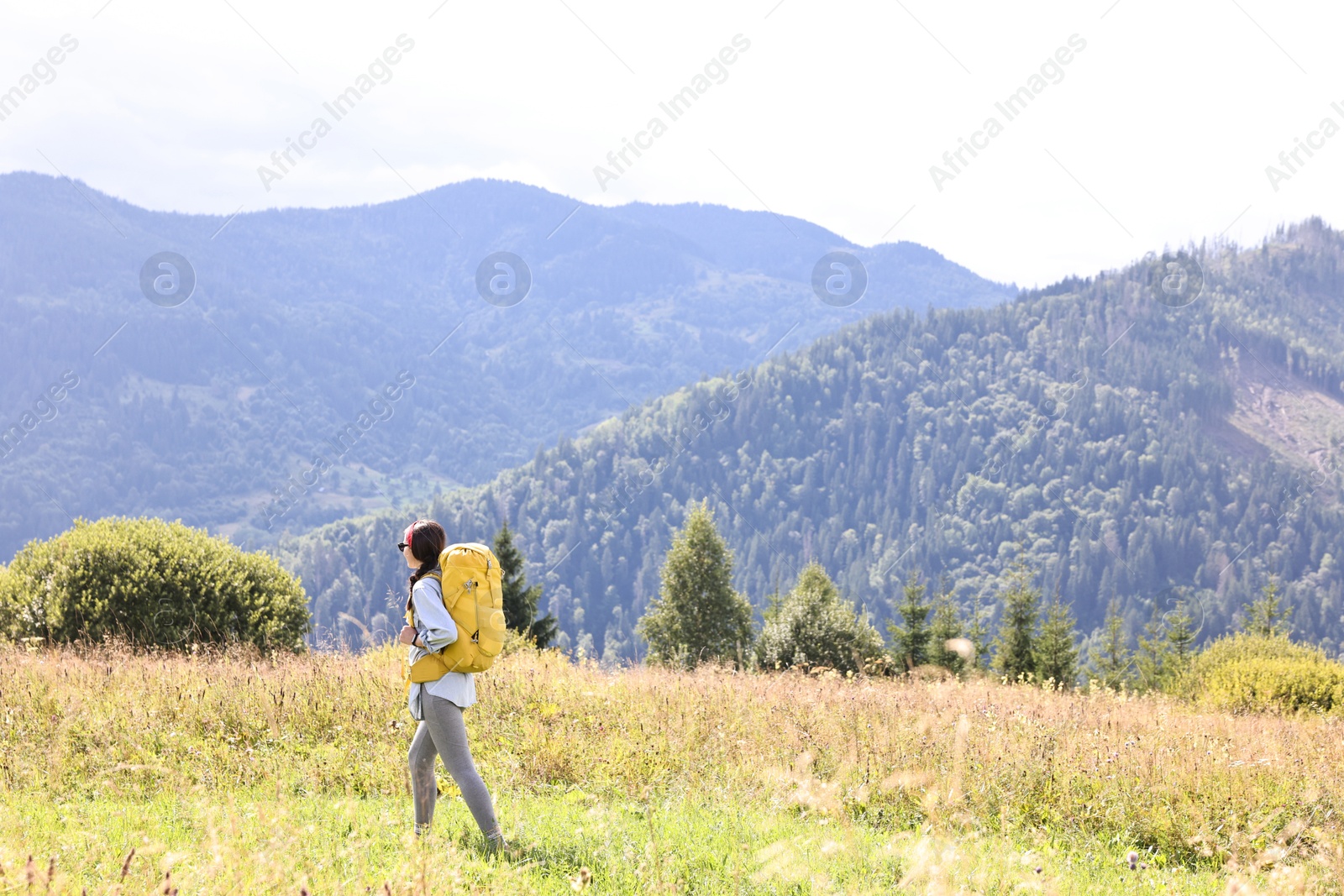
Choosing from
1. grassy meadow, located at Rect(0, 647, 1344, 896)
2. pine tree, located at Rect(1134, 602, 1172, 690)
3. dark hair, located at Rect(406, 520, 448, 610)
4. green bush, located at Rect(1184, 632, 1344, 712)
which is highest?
dark hair, located at Rect(406, 520, 448, 610)

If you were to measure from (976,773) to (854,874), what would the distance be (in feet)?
6.45

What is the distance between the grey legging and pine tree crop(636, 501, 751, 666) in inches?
1019

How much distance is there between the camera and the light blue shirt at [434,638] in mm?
4473

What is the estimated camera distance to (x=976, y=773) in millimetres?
6082

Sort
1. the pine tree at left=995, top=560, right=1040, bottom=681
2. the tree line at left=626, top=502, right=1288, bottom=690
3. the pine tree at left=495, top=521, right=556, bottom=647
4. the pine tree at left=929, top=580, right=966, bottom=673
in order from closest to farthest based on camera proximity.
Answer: the tree line at left=626, top=502, right=1288, bottom=690 → the pine tree at left=495, top=521, right=556, bottom=647 → the pine tree at left=929, top=580, right=966, bottom=673 → the pine tree at left=995, top=560, right=1040, bottom=681

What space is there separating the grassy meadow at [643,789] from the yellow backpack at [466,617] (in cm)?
84

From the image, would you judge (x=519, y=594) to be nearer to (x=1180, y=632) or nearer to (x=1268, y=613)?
(x=1180, y=632)

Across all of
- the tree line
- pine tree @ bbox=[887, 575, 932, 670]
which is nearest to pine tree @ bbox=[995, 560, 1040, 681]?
the tree line

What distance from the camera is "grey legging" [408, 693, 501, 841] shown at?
15.0ft

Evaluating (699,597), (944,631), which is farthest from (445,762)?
(944,631)

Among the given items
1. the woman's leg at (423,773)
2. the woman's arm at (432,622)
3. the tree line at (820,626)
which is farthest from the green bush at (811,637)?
the woman's arm at (432,622)

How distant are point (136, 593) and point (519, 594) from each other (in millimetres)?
21296

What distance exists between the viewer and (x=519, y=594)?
32.3 meters

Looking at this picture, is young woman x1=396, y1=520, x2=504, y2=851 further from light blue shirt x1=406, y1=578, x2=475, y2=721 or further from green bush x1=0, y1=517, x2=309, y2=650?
green bush x1=0, y1=517, x2=309, y2=650
